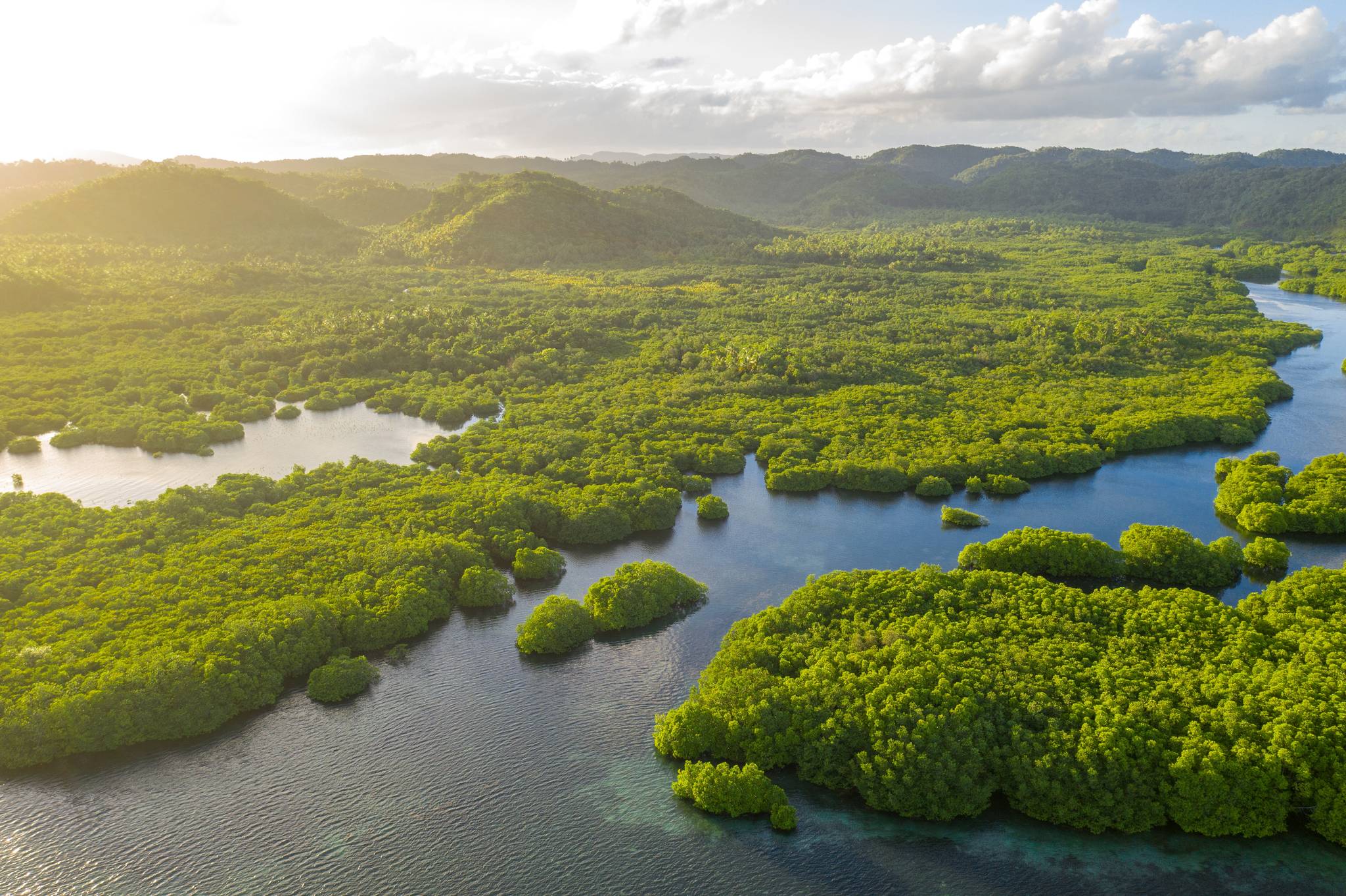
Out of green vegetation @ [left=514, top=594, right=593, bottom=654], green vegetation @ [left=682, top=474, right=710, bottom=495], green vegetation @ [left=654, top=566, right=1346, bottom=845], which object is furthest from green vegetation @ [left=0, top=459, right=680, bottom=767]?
green vegetation @ [left=654, top=566, right=1346, bottom=845]

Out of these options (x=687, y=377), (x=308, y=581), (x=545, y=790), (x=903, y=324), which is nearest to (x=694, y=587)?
(x=545, y=790)

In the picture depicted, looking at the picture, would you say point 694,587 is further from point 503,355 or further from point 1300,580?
point 503,355

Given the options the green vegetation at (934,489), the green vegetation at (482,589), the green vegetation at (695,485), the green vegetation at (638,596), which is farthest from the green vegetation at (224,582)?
the green vegetation at (934,489)

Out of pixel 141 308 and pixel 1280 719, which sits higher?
pixel 141 308

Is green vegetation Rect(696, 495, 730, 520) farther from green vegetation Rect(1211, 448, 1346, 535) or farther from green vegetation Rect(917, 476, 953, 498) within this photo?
green vegetation Rect(1211, 448, 1346, 535)

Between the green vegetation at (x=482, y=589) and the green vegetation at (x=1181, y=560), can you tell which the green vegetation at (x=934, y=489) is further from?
the green vegetation at (x=482, y=589)

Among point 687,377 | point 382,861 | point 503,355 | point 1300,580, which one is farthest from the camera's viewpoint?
point 503,355
